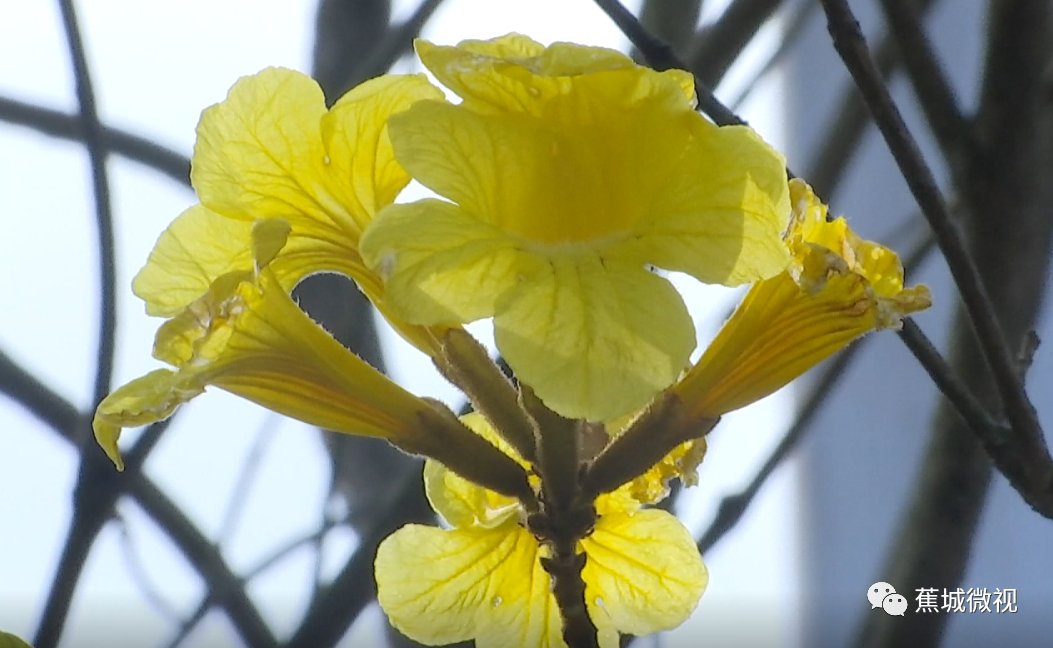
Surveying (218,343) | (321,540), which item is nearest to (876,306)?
(218,343)

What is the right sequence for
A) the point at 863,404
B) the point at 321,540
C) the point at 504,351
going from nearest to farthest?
the point at 504,351
the point at 321,540
the point at 863,404

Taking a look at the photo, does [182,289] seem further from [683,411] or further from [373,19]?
[373,19]

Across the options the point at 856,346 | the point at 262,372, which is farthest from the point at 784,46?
the point at 262,372

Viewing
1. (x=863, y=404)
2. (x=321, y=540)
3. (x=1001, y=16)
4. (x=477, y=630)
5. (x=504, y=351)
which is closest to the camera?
(x=504, y=351)

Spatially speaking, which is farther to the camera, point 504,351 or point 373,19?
point 373,19

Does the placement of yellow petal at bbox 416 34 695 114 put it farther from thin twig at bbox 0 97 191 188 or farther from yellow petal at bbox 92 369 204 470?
thin twig at bbox 0 97 191 188

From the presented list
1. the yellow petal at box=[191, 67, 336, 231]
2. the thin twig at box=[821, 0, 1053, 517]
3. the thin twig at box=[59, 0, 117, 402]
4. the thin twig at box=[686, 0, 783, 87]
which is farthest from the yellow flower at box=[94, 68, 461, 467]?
the thin twig at box=[686, 0, 783, 87]

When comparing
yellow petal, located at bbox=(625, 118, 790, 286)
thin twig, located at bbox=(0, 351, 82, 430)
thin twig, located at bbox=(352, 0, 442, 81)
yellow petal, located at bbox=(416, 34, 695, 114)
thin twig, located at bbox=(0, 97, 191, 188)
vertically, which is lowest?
yellow petal, located at bbox=(625, 118, 790, 286)
